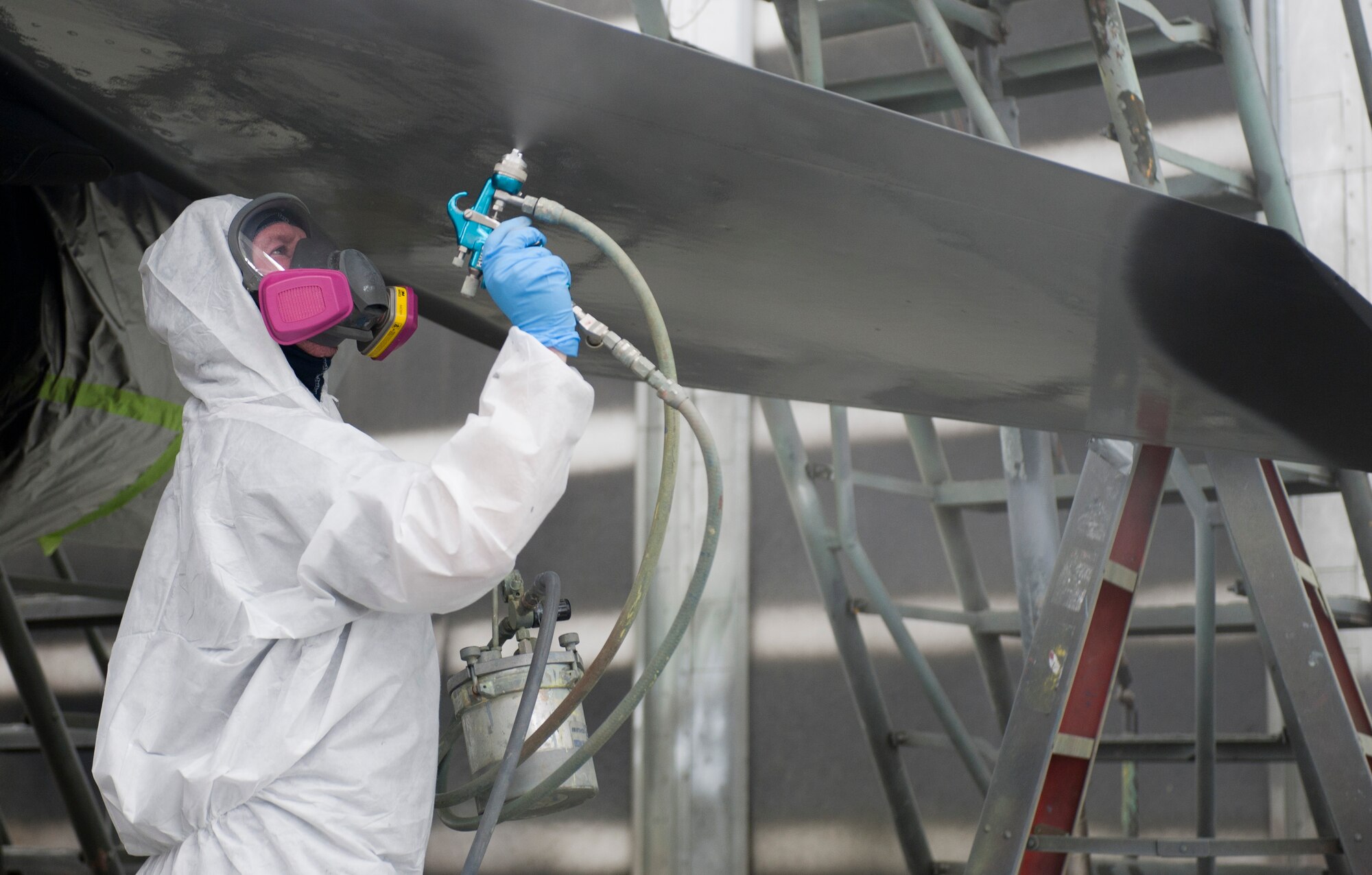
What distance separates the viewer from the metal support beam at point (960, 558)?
3.13m

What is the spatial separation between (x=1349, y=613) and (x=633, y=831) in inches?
104

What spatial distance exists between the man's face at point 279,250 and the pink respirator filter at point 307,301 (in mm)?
75

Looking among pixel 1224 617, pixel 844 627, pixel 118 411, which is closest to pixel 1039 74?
pixel 1224 617

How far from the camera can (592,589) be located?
487 centimetres

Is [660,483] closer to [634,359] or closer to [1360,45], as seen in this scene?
[634,359]

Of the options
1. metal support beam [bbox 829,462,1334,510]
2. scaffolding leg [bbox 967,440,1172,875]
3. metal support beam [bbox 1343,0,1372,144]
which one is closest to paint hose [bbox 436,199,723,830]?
scaffolding leg [bbox 967,440,1172,875]

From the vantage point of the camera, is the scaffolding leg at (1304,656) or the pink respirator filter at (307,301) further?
the scaffolding leg at (1304,656)

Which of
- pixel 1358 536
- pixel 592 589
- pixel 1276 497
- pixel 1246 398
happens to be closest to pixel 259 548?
pixel 1246 398

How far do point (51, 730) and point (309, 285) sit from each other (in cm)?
260

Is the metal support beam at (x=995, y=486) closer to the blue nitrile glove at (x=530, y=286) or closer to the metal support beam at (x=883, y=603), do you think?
the metal support beam at (x=883, y=603)

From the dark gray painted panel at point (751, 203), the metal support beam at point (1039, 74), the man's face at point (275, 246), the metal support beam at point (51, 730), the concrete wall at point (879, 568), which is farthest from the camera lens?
the concrete wall at point (879, 568)

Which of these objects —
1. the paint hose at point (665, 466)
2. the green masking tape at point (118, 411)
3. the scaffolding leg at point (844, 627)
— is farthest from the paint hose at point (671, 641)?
the scaffolding leg at point (844, 627)

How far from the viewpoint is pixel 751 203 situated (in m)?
1.47

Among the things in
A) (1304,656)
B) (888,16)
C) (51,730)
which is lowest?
(51,730)
